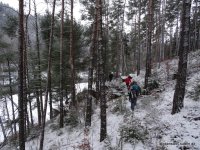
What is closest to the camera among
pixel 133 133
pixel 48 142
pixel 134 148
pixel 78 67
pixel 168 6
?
pixel 134 148

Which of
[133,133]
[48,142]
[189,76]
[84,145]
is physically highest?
[189,76]

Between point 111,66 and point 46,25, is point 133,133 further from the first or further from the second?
point 111,66

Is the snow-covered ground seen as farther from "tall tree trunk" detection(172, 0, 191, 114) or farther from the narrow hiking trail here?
"tall tree trunk" detection(172, 0, 191, 114)

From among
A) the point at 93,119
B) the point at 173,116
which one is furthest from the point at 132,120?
the point at 93,119

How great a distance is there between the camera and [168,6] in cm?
3588

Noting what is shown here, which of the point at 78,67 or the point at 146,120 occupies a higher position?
the point at 78,67

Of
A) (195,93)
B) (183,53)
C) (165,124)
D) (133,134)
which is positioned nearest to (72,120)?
(133,134)

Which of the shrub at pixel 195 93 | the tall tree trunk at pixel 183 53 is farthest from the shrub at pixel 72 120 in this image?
the shrub at pixel 195 93

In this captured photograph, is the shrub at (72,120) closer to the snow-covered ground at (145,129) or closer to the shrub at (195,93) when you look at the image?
the snow-covered ground at (145,129)

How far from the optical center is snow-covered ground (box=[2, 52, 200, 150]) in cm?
853

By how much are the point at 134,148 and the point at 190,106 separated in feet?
12.2

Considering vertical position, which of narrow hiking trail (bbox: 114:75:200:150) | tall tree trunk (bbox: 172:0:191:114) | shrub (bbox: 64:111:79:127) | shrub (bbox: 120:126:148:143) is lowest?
shrub (bbox: 64:111:79:127)

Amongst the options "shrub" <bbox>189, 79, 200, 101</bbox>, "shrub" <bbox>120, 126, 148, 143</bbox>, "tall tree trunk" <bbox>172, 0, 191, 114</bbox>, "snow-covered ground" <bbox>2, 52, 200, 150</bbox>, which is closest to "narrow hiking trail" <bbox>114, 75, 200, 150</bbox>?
"snow-covered ground" <bbox>2, 52, 200, 150</bbox>

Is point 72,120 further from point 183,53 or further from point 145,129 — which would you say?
point 183,53
